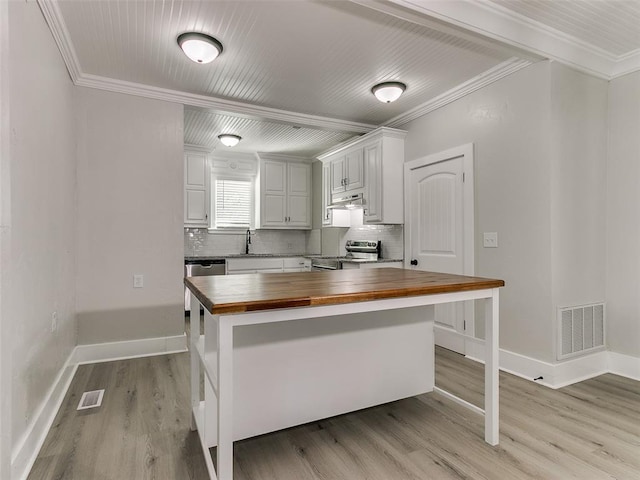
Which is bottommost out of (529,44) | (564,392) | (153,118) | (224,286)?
(564,392)

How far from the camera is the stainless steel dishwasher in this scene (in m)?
4.87

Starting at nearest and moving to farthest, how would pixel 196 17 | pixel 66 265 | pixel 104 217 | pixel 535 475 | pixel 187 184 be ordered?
pixel 535 475
pixel 196 17
pixel 66 265
pixel 104 217
pixel 187 184

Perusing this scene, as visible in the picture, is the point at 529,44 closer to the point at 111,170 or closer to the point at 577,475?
the point at 577,475

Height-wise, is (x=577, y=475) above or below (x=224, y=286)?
below

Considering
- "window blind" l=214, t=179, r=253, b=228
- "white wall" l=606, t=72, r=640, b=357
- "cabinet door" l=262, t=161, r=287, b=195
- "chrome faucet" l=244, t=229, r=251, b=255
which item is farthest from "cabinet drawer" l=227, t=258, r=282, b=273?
"white wall" l=606, t=72, r=640, b=357

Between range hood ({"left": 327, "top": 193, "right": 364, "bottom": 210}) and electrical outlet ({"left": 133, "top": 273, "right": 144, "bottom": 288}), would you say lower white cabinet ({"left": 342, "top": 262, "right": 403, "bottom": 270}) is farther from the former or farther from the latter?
electrical outlet ({"left": 133, "top": 273, "right": 144, "bottom": 288})

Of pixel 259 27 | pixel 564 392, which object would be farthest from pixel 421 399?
pixel 259 27

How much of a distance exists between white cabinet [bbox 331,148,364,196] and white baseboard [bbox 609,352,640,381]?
2993 millimetres

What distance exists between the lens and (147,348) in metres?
3.42

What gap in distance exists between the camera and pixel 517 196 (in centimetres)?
293

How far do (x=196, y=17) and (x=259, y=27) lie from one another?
42 cm

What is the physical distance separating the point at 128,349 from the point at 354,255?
3.05 m

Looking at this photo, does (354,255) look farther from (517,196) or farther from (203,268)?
(517,196)

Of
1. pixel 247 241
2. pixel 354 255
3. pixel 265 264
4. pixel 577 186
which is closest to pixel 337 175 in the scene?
pixel 354 255
